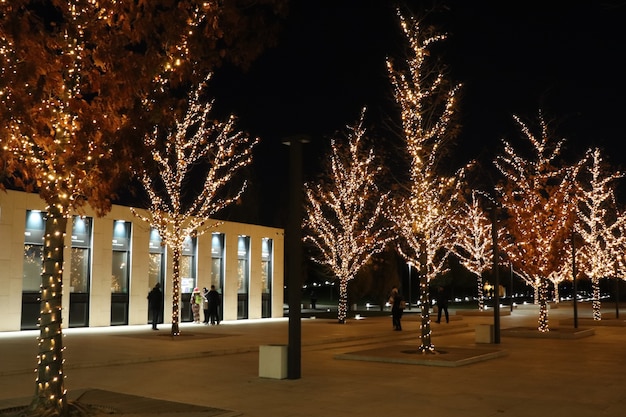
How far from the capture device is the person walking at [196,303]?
31469mm

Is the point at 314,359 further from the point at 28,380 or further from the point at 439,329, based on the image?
the point at 439,329

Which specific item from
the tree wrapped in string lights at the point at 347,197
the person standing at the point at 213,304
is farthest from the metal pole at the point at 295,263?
the person standing at the point at 213,304

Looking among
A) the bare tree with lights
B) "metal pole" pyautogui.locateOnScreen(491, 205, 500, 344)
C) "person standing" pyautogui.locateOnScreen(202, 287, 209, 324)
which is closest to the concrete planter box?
the bare tree with lights

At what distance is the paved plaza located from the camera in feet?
35.2

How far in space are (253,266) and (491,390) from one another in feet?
84.6

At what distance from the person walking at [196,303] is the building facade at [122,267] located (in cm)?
111

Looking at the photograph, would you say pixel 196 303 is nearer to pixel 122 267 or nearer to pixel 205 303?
pixel 205 303

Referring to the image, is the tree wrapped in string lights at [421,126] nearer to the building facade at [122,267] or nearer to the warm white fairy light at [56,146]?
the warm white fairy light at [56,146]

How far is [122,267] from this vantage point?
99.1 ft

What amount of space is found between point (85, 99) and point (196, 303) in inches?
876

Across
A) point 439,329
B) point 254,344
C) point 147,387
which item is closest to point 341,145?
point 439,329

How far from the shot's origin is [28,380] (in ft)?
44.9

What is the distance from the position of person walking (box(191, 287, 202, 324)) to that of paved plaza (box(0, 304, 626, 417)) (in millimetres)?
7535

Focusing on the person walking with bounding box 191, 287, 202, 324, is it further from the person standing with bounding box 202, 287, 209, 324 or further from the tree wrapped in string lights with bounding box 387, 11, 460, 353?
the tree wrapped in string lights with bounding box 387, 11, 460, 353
